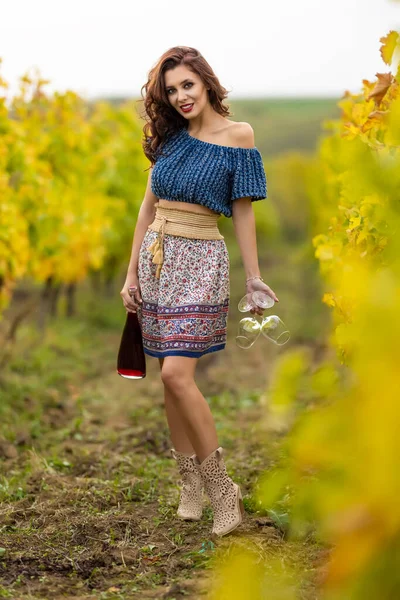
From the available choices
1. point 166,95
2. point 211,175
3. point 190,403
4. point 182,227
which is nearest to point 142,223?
point 182,227

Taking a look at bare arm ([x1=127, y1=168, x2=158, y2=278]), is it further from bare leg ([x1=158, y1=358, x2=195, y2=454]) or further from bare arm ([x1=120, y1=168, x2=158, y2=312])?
bare leg ([x1=158, y1=358, x2=195, y2=454])

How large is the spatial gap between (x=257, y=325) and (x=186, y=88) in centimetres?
100

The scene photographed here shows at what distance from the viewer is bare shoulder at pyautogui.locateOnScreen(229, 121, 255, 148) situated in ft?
10.7

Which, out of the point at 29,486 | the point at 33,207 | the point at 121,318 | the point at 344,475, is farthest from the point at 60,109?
the point at 344,475

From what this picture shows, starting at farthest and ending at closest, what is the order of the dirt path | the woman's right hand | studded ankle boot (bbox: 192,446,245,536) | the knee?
1. the woman's right hand
2. studded ankle boot (bbox: 192,446,245,536)
3. the knee
4. the dirt path

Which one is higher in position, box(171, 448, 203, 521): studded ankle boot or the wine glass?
the wine glass

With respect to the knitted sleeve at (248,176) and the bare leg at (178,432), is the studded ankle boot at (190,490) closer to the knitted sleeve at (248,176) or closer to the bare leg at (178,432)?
the bare leg at (178,432)

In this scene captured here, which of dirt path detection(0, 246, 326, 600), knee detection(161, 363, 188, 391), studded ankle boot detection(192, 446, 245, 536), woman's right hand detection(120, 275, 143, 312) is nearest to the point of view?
dirt path detection(0, 246, 326, 600)

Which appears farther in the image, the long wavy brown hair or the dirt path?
the long wavy brown hair

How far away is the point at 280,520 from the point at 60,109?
669cm

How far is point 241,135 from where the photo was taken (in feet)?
10.7

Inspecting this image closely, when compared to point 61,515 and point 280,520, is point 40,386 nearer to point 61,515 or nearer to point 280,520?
point 61,515

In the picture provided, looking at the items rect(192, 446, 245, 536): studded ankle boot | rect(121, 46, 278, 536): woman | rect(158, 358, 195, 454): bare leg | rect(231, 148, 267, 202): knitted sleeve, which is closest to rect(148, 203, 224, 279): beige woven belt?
rect(121, 46, 278, 536): woman

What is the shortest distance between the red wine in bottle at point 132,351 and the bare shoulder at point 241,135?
852 mm
